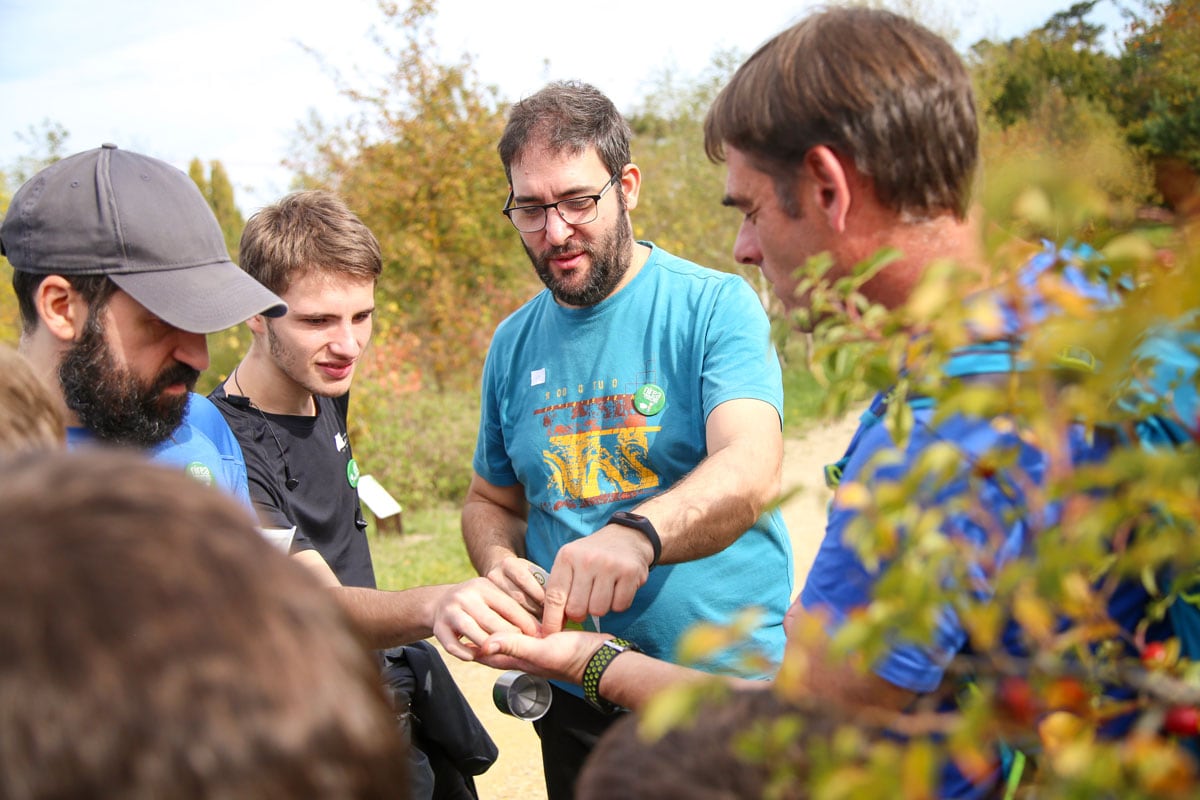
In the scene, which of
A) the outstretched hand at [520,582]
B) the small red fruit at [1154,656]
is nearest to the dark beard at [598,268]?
the outstretched hand at [520,582]

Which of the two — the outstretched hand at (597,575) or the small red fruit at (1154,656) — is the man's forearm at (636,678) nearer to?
the outstretched hand at (597,575)

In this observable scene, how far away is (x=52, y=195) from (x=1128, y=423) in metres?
2.37

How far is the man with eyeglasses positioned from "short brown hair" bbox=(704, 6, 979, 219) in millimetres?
1147

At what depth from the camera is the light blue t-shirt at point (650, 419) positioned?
9.68 ft

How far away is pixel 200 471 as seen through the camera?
261cm

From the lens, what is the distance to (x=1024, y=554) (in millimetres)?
1131

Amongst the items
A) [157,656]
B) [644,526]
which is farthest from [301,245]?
[157,656]

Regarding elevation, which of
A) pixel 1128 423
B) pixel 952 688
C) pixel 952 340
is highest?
pixel 952 340

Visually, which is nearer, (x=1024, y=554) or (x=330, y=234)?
(x=1024, y=554)

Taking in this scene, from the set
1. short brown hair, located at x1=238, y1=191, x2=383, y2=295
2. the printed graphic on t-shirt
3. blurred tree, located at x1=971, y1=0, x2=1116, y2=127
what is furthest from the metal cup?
blurred tree, located at x1=971, y1=0, x2=1116, y2=127

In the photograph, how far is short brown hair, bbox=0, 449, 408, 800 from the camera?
816mm

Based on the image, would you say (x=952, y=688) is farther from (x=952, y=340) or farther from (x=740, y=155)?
(x=740, y=155)

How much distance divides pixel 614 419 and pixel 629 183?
88cm

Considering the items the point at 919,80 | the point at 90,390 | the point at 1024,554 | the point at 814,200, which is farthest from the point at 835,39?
the point at 90,390
